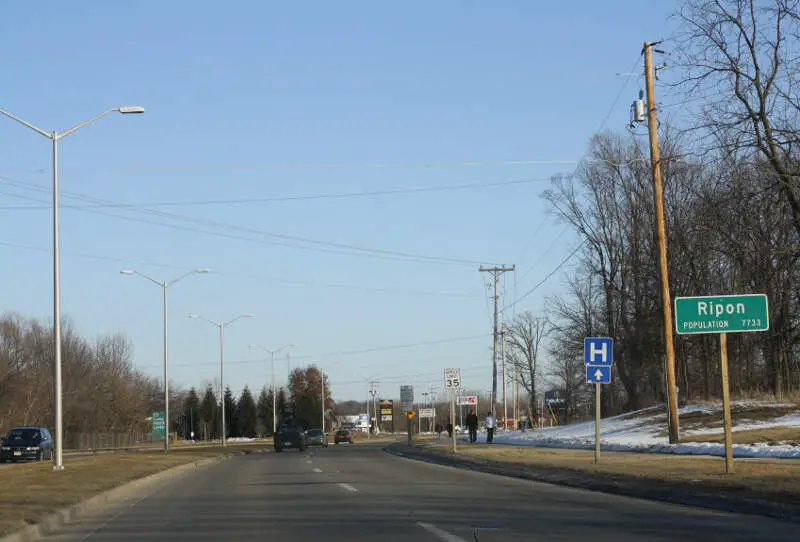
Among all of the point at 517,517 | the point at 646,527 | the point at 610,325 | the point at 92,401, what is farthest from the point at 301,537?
the point at 92,401

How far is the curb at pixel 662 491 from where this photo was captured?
1425 cm

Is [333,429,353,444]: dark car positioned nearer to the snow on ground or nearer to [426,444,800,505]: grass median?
the snow on ground

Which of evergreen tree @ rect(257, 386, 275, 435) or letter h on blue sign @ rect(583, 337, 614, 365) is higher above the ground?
letter h on blue sign @ rect(583, 337, 614, 365)

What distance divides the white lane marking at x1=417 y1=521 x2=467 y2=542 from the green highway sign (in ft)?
28.4

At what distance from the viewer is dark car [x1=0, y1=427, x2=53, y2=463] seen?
45531 mm

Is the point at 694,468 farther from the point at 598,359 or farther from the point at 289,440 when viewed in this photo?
the point at 289,440

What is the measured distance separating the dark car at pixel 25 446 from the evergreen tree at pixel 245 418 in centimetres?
10496

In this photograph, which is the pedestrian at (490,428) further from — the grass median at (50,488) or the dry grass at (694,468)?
the grass median at (50,488)

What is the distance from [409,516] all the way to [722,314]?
8.75 metres

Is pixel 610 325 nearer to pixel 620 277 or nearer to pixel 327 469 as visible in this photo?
pixel 620 277

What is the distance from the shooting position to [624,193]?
55.8 meters

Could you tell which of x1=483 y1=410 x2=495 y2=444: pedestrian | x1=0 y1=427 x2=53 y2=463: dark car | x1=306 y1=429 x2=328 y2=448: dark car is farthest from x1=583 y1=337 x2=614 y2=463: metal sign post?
x1=306 y1=429 x2=328 y2=448: dark car

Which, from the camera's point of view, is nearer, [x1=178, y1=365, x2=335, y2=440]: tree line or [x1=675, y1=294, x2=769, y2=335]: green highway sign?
[x1=675, y1=294, x2=769, y2=335]: green highway sign

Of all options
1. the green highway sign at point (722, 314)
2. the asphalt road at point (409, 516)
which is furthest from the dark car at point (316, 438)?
the green highway sign at point (722, 314)
